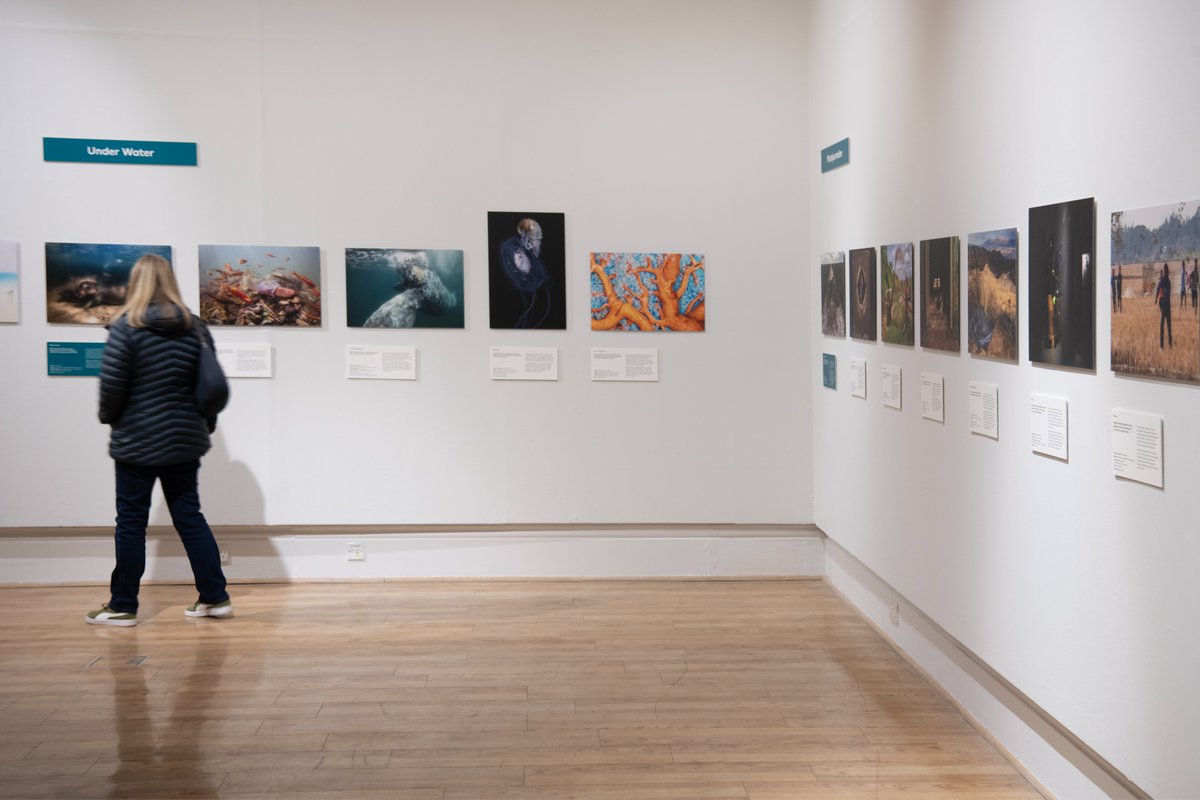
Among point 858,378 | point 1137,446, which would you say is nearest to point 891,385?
point 858,378

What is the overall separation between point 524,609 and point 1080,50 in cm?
550

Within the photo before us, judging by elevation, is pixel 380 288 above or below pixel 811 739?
above

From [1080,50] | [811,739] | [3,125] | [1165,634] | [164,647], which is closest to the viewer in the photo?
[1165,634]

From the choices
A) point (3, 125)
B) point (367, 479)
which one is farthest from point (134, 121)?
point (367, 479)

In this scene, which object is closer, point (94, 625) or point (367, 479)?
point (94, 625)

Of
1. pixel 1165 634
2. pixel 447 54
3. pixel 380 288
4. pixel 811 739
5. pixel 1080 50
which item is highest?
pixel 447 54

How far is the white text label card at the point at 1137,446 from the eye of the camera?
427cm

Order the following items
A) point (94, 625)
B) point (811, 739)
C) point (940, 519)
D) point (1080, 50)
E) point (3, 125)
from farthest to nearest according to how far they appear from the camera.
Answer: point (3, 125)
point (94, 625)
point (940, 519)
point (811, 739)
point (1080, 50)

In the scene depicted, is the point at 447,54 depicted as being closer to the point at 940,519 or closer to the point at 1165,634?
the point at 940,519

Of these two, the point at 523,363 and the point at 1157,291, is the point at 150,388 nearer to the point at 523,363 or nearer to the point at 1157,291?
the point at 523,363

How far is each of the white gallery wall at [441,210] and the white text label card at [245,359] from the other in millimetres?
90

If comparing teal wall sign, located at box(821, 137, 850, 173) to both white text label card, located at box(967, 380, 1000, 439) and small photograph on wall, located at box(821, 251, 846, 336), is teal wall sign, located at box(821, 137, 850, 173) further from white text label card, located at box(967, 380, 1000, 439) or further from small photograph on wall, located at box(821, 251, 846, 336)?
white text label card, located at box(967, 380, 1000, 439)

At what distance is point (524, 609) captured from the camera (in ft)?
28.2

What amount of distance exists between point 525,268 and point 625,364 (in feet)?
3.77
